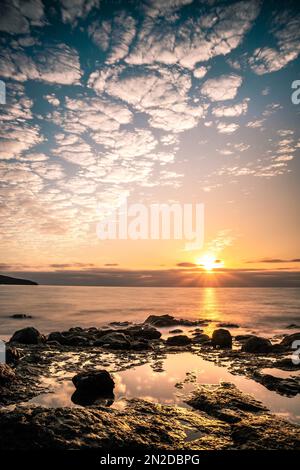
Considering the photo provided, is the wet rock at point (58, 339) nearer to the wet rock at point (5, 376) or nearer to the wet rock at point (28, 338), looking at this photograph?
the wet rock at point (28, 338)

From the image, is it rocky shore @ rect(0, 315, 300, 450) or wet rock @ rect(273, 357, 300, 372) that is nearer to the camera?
rocky shore @ rect(0, 315, 300, 450)

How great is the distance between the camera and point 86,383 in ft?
30.8

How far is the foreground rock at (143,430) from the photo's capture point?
5883 millimetres

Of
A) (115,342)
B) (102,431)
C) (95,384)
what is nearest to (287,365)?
(95,384)

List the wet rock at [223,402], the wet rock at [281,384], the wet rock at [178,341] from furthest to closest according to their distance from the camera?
the wet rock at [178,341] → the wet rock at [281,384] → the wet rock at [223,402]

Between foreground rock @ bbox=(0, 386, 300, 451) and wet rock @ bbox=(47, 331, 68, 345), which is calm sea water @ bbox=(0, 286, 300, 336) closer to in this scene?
wet rock @ bbox=(47, 331, 68, 345)

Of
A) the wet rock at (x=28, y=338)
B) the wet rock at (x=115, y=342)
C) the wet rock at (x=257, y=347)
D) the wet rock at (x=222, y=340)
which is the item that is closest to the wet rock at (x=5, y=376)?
the wet rock at (x=115, y=342)

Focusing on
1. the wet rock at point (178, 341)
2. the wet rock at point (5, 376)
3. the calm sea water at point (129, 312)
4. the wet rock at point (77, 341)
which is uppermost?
the wet rock at point (5, 376)

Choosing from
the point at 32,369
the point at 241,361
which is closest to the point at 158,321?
the point at 241,361

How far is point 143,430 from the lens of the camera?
6.79 meters

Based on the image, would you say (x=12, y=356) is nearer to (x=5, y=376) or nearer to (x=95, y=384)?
(x=5, y=376)

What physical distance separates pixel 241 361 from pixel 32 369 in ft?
32.0

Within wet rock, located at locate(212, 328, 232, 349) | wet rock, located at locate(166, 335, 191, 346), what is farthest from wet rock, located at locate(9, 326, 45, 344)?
wet rock, located at locate(212, 328, 232, 349)

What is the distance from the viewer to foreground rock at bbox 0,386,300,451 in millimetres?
5883
